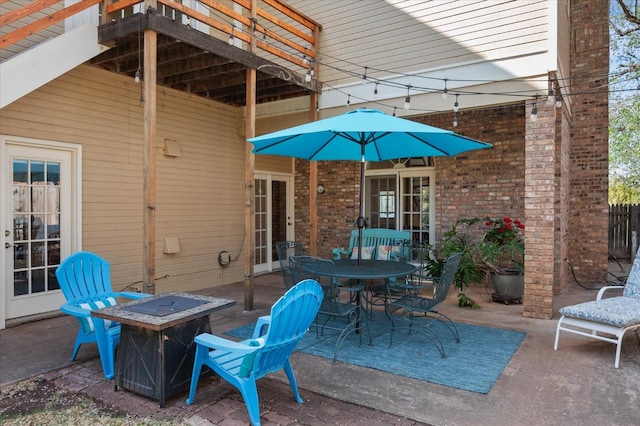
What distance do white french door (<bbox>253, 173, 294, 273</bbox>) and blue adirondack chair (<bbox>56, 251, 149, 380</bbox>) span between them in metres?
4.34

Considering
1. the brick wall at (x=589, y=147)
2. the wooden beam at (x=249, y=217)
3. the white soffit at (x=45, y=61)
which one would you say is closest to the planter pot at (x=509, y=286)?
the brick wall at (x=589, y=147)

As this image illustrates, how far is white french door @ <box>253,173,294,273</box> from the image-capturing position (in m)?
8.51

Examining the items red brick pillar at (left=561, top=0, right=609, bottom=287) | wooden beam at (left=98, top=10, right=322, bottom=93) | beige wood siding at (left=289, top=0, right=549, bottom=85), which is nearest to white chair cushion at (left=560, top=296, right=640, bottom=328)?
beige wood siding at (left=289, top=0, right=549, bottom=85)

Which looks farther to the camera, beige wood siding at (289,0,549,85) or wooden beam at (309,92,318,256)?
wooden beam at (309,92,318,256)

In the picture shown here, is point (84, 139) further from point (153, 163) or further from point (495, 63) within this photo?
point (495, 63)

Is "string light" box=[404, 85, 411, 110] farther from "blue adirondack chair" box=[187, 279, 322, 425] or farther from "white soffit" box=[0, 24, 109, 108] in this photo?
"white soffit" box=[0, 24, 109, 108]

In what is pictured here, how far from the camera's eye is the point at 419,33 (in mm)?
6043

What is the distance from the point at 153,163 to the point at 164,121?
2370mm

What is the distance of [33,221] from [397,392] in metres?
4.67

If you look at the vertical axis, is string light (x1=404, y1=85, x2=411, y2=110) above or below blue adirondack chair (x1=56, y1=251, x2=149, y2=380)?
above

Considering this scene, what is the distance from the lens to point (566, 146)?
6.95m

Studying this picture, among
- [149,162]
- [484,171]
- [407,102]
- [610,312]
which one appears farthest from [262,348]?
[484,171]

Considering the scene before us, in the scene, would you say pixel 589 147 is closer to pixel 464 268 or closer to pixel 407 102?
pixel 464 268

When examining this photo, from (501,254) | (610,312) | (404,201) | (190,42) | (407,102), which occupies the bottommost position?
(610,312)
